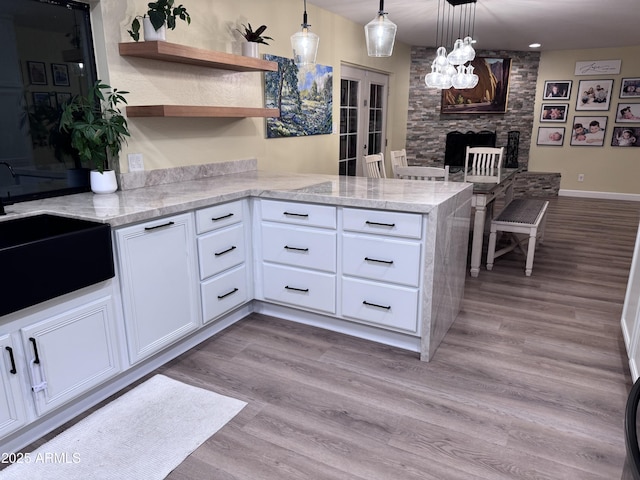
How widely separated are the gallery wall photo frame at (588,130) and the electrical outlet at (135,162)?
7156 mm

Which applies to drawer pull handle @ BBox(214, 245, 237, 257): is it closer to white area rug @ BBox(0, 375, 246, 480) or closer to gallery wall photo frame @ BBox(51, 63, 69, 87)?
white area rug @ BBox(0, 375, 246, 480)

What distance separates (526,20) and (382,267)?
164 inches

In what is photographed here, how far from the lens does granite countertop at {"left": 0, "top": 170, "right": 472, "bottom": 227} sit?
2.16m

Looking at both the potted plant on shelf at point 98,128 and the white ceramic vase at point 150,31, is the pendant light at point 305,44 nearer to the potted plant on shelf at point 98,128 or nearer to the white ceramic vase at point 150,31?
the white ceramic vase at point 150,31

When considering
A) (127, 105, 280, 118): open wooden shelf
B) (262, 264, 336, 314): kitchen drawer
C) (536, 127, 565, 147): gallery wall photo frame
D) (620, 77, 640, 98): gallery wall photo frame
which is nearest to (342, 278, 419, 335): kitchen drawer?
(262, 264, 336, 314): kitchen drawer

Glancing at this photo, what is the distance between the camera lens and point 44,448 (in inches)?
72.4

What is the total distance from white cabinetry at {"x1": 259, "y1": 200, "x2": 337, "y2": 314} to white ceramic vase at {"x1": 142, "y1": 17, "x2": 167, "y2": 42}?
1.15 m

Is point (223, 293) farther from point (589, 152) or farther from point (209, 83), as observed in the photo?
point (589, 152)

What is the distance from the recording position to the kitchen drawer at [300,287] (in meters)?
2.77

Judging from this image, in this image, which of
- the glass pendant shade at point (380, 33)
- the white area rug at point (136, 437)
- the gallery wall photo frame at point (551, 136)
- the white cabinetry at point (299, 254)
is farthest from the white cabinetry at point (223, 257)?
the gallery wall photo frame at point (551, 136)

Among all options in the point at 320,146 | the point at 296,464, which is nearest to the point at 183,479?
the point at 296,464

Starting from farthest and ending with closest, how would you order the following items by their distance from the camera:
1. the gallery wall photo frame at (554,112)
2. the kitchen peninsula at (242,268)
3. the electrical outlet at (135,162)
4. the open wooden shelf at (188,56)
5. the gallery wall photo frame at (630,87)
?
1. the gallery wall photo frame at (554,112)
2. the gallery wall photo frame at (630,87)
3. the electrical outlet at (135,162)
4. the open wooden shelf at (188,56)
5. the kitchen peninsula at (242,268)

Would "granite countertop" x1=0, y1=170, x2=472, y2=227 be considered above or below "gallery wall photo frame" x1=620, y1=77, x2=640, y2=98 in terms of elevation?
below

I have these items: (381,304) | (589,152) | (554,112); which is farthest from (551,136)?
(381,304)
